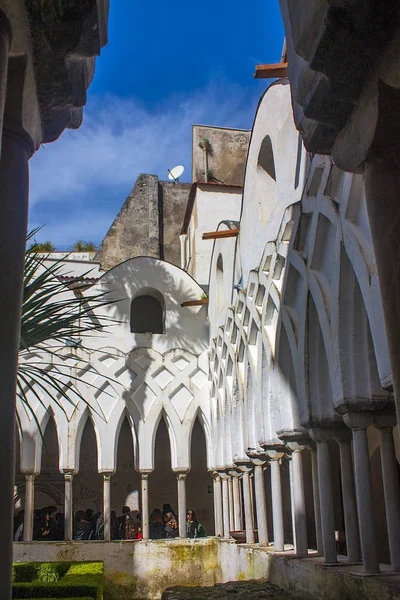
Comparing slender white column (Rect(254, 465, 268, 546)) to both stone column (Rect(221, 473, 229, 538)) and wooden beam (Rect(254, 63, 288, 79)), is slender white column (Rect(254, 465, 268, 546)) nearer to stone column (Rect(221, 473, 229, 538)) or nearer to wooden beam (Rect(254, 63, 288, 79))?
stone column (Rect(221, 473, 229, 538))

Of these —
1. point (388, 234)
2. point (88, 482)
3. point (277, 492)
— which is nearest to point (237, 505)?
point (277, 492)

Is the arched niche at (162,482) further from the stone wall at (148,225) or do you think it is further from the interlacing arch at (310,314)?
the interlacing arch at (310,314)

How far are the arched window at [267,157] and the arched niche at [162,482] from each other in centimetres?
896

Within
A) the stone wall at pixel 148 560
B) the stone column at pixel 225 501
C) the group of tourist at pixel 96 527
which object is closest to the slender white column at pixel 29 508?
the stone wall at pixel 148 560

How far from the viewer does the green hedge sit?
8.73 m

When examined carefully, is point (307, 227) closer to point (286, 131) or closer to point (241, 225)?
point (286, 131)

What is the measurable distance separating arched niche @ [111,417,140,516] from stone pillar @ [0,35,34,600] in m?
16.1

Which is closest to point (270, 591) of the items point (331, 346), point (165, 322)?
point (331, 346)

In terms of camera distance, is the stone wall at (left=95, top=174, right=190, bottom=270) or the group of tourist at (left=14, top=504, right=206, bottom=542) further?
the stone wall at (left=95, top=174, right=190, bottom=270)

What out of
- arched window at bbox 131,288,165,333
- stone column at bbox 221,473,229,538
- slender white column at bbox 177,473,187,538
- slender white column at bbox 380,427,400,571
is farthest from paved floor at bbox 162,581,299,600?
arched window at bbox 131,288,165,333

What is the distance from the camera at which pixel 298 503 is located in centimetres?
888

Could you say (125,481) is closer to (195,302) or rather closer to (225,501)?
(225,501)

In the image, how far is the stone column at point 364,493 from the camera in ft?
20.2

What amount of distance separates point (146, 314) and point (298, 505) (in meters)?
9.83
